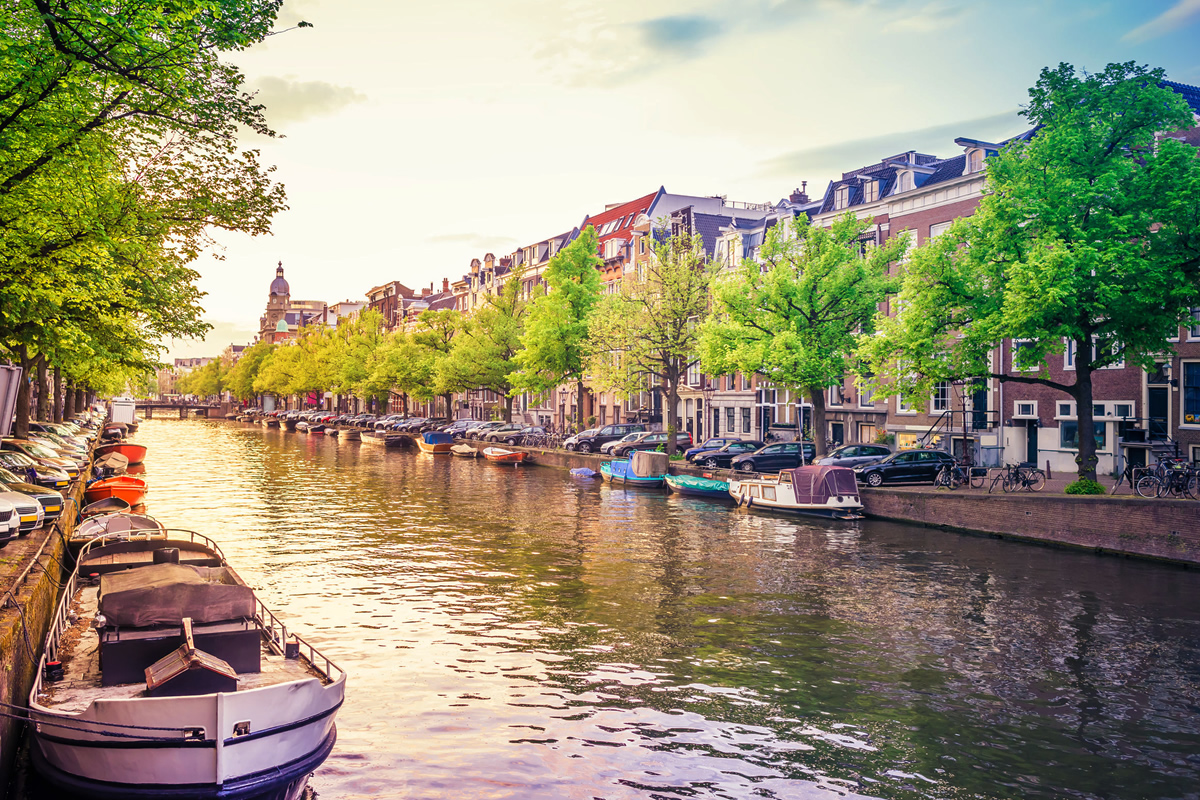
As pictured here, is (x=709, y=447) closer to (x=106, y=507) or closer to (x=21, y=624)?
(x=106, y=507)

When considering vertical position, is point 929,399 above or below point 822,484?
above

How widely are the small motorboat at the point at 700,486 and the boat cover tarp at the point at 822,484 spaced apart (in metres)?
5.72

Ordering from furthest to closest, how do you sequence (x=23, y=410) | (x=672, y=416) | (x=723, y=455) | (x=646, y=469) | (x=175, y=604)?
(x=672, y=416) < (x=723, y=455) < (x=646, y=469) < (x=23, y=410) < (x=175, y=604)

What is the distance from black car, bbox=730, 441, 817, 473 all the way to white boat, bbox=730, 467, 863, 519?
22.6 feet

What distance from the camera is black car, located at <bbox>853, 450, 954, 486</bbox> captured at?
123 feet

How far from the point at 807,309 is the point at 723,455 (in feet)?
32.5

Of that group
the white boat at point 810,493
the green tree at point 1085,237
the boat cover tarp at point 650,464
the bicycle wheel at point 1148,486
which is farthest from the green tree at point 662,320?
the bicycle wheel at point 1148,486

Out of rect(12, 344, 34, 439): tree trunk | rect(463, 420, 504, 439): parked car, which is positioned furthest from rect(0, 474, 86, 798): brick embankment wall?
rect(463, 420, 504, 439): parked car

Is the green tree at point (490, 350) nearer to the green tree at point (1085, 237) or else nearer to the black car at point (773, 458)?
the black car at point (773, 458)

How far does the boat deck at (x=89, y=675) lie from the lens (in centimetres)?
1116

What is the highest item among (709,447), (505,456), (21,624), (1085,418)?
(1085,418)

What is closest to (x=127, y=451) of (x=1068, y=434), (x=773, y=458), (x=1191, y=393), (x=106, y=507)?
(x=106, y=507)

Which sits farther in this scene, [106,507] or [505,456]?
[505,456]

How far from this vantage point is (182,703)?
1017cm
